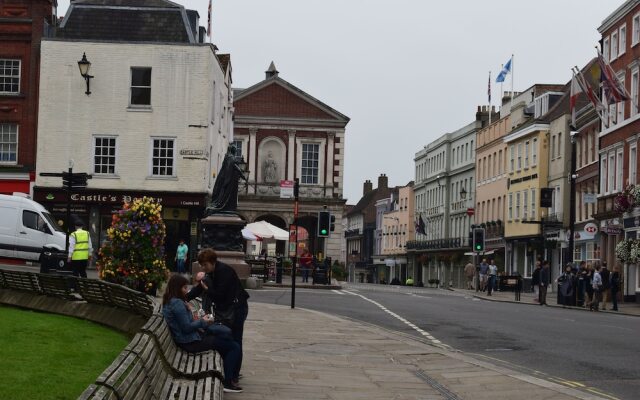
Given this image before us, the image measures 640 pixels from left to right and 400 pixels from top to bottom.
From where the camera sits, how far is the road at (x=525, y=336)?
16.0m

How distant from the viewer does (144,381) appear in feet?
27.0

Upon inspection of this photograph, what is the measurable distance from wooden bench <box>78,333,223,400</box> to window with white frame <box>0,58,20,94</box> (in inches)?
1747

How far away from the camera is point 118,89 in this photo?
2116 inches

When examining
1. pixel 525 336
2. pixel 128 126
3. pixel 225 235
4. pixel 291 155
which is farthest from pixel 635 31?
pixel 525 336

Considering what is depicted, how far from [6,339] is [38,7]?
133 ft

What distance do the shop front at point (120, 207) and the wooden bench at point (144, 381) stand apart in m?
42.1

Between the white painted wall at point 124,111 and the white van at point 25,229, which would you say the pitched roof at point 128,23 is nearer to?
the white painted wall at point 124,111

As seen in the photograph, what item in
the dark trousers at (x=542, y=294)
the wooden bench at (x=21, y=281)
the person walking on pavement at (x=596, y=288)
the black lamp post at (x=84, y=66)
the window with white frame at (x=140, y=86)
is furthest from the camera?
the window with white frame at (x=140, y=86)

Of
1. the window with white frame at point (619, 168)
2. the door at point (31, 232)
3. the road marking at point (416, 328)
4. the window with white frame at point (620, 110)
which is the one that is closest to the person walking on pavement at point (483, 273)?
the window with white frame at point (619, 168)

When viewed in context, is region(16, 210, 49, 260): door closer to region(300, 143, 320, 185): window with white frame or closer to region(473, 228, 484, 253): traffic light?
region(473, 228, 484, 253): traffic light

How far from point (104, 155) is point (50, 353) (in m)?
40.0

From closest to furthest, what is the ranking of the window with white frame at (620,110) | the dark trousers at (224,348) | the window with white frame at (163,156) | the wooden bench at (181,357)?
the wooden bench at (181,357) → the dark trousers at (224,348) → the window with white frame at (163,156) → the window with white frame at (620,110)

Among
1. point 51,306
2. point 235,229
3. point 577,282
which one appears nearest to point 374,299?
point 235,229

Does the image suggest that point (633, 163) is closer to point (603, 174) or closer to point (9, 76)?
point (603, 174)
